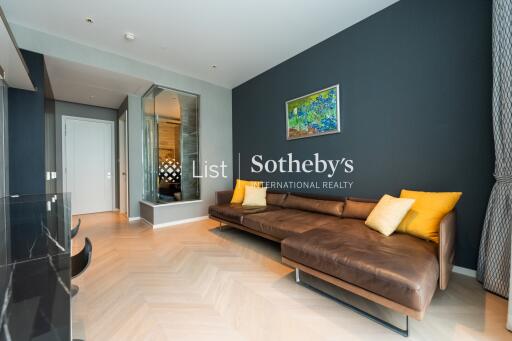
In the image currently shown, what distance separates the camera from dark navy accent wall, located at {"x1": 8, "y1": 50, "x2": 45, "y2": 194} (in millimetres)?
2715

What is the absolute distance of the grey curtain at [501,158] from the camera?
1676 mm

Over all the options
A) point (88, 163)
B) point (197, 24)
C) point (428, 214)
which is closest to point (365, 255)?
point (428, 214)

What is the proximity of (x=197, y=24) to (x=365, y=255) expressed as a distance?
3.21m

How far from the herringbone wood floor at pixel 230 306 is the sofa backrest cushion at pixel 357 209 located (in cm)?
92

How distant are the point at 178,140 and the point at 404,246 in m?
3.99

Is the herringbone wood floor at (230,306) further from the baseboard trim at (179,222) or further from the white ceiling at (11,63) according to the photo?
the white ceiling at (11,63)

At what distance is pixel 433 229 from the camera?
6.27 ft

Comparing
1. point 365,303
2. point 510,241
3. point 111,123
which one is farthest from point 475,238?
point 111,123

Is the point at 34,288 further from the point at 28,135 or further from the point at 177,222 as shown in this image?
the point at 177,222

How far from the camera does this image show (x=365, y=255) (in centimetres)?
156

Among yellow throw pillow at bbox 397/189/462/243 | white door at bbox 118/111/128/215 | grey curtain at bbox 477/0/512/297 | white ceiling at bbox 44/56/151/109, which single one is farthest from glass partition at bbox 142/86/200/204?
grey curtain at bbox 477/0/512/297

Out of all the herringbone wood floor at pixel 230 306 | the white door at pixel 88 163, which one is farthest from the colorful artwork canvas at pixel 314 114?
the white door at pixel 88 163

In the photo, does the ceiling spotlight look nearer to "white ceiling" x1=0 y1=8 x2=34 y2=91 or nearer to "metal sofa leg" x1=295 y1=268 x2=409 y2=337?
"white ceiling" x1=0 y1=8 x2=34 y2=91

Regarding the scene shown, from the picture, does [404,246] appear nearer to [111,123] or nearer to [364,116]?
[364,116]
